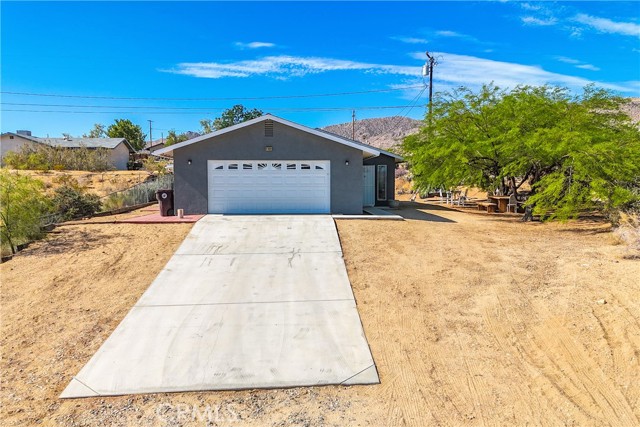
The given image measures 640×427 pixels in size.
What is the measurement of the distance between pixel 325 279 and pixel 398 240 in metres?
3.55

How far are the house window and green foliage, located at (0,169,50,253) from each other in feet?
46.0

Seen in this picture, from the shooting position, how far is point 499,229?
1444 centimetres

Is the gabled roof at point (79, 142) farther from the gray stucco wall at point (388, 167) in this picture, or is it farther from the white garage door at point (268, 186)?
the gray stucco wall at point (388, 167)

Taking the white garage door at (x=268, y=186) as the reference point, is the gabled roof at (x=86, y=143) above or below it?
above

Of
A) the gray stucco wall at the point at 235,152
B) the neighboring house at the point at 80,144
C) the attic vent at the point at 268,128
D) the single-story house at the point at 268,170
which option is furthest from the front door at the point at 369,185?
the neighboring house at the point at 80,144

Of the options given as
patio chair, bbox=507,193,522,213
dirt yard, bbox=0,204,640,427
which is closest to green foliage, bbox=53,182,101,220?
dirt yard, bbox=0,204,640,427

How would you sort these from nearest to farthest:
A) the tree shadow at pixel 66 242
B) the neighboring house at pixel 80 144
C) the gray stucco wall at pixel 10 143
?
the tree shadow at pixel 66 242 → the gray stucco wall at pixel 10 143 → the neighboring house at pixel 80 144

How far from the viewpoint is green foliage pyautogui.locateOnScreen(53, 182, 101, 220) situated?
14.4 metres

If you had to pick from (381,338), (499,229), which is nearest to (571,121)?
(499,229)

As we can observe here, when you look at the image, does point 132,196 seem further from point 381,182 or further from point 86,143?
point 86,143

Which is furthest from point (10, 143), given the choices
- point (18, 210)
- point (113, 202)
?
point (18, 210)

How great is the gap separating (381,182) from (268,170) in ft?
23.6

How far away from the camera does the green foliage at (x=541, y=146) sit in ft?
45.2

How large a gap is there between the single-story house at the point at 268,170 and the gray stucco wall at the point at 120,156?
34803mm
